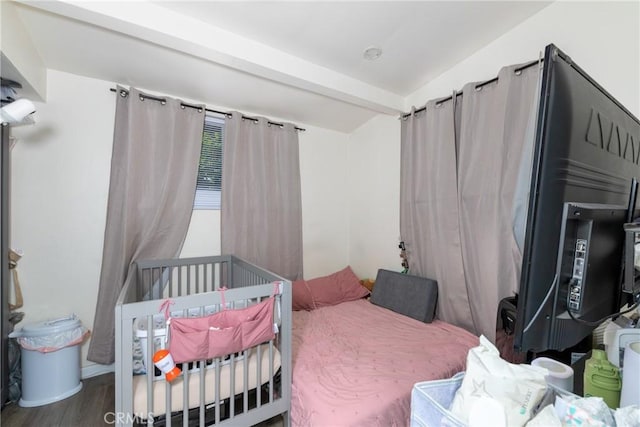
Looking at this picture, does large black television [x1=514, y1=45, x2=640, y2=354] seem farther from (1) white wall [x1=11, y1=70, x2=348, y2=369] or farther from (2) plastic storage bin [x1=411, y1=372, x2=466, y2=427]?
(1) white wall [x1=11, y1=70, x2=348, y2=369]

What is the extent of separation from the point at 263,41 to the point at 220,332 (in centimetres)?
183

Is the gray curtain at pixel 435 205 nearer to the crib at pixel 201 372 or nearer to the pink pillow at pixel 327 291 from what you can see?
the pink pillow at pixel 327 291

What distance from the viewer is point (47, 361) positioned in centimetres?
184

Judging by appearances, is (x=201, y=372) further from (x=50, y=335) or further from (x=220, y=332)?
(x=50, y=335)

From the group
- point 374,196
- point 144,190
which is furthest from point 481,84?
point 144,190

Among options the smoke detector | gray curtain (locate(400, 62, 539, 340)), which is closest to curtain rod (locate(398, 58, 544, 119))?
gray curtain (locate(400, 62, 539, 340))

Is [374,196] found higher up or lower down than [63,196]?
higher up

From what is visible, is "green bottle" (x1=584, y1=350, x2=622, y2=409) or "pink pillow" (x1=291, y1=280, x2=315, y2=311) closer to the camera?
"green bottle" (x1=584, y1=350, x2=622, y2=409)

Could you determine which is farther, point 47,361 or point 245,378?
point 47,361

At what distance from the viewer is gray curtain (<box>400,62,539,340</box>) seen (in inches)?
69.3

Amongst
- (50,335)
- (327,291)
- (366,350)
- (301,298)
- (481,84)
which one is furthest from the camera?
(327,291)

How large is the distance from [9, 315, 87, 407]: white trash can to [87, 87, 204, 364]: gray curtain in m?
0.18

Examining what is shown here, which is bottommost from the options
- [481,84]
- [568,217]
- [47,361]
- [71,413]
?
[71,413]

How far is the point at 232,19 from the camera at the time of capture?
169cm
